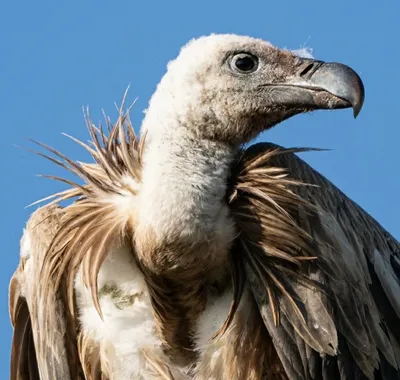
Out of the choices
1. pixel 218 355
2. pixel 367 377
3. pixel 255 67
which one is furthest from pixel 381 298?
pixel 255 67

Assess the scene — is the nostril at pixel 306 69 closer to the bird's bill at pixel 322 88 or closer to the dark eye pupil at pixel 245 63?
the bird's bill at pixel 322 88

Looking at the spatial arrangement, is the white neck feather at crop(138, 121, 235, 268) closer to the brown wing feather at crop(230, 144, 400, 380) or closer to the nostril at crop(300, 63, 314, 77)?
the brown wing feather at crop(230, 144, 400, 380)

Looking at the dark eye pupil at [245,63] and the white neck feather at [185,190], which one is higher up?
the dark eye pupil at [245,63]

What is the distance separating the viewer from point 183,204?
20.4ft

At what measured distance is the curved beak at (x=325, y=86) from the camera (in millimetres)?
6266

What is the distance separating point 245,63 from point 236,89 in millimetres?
185

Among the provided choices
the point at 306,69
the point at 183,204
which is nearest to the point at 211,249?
the point at 183,204

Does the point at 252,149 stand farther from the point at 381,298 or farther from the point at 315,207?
the point at 381,298

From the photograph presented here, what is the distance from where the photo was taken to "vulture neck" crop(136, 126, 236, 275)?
20.5 feet

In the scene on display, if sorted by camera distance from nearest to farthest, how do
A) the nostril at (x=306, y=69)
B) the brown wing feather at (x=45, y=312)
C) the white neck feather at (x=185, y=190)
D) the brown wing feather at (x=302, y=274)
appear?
1. the white neck feather at (x=185, y=190)
2. the brown wing feather at (x=302, y=274)
3. the nostril at (x=306, y=69)
4. the brown wing feather at (x=45, y=312)

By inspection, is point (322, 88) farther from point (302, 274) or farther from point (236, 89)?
point (302, 274)

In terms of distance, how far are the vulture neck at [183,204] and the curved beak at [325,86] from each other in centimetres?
47

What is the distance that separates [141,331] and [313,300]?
966mm

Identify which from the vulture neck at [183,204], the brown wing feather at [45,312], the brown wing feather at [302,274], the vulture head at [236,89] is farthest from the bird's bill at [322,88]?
the brown wing feather at [45,312]
